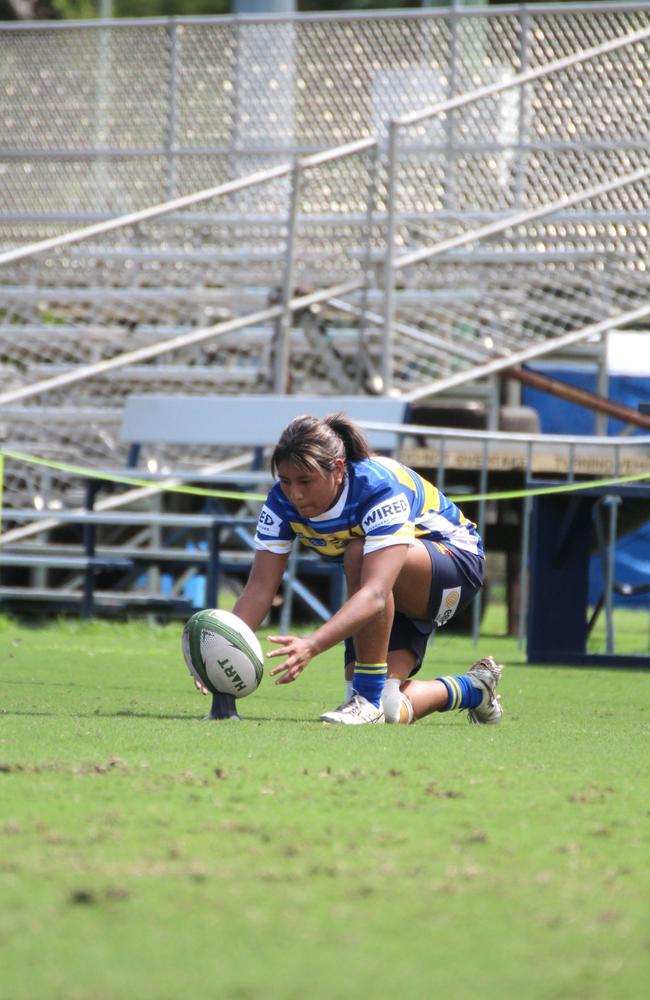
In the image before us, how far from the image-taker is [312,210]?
14922mm

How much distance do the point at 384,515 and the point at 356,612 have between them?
1.25ft

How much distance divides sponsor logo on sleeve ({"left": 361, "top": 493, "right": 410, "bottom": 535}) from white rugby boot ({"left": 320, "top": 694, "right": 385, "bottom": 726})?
0.60 metres

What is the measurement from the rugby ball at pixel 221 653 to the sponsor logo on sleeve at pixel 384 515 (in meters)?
0.57

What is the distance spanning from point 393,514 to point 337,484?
217mm

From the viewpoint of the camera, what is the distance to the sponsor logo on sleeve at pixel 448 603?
5969 millimetres

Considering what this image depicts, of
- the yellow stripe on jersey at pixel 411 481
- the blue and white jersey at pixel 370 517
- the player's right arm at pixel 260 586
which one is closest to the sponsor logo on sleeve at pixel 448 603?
the blue and white jersey at pixel 370 517

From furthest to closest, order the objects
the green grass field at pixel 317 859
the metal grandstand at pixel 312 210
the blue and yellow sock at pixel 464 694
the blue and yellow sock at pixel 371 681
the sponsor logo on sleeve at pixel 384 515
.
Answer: the metal grandstand at pixel 312 210, the blue and yellow sock at pixel 464 694, the blue and yellow sock at pixel 371 681, the sponsor logo on sleeve at pixel 384 515, the green grass field at pixel 317 859

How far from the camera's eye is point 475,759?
470cm

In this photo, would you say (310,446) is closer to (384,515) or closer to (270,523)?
(384,515)

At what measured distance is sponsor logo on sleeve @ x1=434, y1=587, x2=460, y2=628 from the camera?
5.97 metres

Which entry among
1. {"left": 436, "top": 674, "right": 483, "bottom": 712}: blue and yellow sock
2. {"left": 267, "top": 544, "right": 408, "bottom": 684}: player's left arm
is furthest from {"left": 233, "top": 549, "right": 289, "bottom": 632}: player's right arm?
{"left": 436, "top": 674, "right": 483, "bottom": 712}: blue and yellow sock

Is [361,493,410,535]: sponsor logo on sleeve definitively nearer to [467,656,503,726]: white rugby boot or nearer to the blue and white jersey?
the blue and white jersey

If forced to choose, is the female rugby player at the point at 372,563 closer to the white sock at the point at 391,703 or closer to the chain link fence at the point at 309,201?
the white sock at the point at 391,703

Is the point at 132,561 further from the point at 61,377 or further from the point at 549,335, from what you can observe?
the point at 549,335
